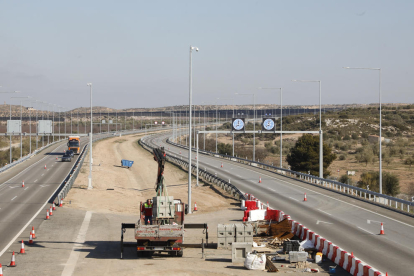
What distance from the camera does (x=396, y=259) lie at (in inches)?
757

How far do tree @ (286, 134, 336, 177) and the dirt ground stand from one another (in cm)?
1500

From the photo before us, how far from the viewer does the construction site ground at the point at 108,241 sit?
60.3 feet

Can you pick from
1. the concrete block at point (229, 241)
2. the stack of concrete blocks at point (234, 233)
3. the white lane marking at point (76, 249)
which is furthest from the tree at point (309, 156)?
the stack of concrete blocks at point (234, 233)

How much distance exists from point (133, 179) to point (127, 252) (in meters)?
40.3

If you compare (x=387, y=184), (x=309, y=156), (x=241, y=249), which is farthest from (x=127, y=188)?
(x=241, y=249)

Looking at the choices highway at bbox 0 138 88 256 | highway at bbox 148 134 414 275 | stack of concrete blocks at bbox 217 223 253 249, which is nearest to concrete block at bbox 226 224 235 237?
stack of concrete blocks at bbox 217 223 253 249

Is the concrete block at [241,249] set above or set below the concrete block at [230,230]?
below

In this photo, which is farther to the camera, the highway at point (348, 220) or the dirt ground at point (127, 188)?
the dirt ground at point (127, 188)

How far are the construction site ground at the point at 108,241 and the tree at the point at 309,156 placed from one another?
776 inches

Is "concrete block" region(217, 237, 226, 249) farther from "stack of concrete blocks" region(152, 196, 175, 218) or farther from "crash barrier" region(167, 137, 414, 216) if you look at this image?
"crash barrier" region(167, 137, 414, 216)

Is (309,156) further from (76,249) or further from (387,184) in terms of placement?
(76,249)

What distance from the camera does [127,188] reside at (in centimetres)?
5219

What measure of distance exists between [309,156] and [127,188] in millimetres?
23973

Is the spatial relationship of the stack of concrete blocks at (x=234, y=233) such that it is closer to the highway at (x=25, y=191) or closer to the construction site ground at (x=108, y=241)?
the construction site ground at (x=108, y=241)
